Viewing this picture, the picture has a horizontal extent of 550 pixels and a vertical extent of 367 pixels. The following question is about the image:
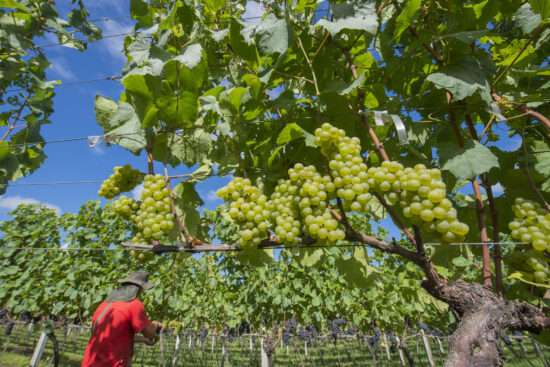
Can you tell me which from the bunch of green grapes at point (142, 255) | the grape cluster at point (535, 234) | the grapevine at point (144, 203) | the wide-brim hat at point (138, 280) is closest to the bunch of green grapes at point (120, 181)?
the grapevine at point (144, 203)

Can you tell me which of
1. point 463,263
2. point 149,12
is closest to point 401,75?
point 463,263

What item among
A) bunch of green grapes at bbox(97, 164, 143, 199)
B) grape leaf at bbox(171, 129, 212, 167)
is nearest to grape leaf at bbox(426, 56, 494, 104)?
grape leaf at bbox(171, 129, 212, 167)

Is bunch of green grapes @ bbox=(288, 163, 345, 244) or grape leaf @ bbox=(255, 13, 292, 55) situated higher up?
grape leaf @ bbox=(255, 13, 292, 55)

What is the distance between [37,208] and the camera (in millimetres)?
11102

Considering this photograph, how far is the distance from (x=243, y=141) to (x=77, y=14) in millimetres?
3433

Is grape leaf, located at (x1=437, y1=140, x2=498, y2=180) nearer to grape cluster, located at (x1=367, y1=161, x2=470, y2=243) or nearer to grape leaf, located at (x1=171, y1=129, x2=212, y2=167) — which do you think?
grape cluster, located at (x1=367, y1=161, x2=470, y2=243)

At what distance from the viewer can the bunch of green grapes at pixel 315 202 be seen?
118 centimetres

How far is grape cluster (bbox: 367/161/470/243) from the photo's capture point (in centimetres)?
104

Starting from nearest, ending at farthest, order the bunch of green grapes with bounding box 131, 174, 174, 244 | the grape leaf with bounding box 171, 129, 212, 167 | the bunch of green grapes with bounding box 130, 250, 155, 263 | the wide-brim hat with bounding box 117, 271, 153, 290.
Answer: the bunch of green grapes with bounding box 131, 174, 174, 244 < the bunch of green grapes with bounding box 130, 250, 155, 263 < the grape leaf with bounding box 171, 129, 212, 167 < the wide-brim hat with bounding box 117, 271, 153, 290

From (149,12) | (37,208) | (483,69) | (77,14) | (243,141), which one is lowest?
(243,141)

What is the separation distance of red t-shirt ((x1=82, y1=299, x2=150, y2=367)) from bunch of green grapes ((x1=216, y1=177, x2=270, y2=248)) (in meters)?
2.64

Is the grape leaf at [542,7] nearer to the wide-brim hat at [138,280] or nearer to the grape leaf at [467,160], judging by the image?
the grape leaf at [467,160]

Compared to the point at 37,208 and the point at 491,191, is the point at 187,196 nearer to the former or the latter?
the point at 491,191

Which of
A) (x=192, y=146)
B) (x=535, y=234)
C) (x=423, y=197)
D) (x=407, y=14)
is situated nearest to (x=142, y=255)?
(x=192, y=146)
